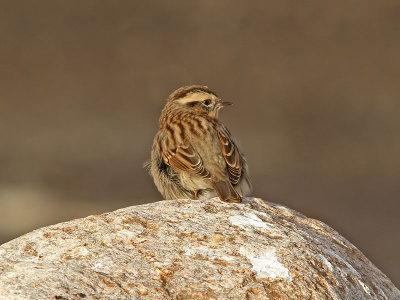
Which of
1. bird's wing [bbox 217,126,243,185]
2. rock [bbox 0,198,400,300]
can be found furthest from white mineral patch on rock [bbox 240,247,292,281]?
bird's wing [bbox 217,126,243,185]

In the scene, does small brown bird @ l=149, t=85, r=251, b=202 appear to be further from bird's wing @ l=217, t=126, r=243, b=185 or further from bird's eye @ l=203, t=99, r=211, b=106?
bird's eye @ l=203, t=99, r=211, b=106

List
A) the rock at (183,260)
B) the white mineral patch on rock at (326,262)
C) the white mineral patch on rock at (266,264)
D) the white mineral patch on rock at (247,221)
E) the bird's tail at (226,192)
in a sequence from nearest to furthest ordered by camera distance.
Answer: the rock at (183,260)
the white mineral patch on rock at (266,264)
the white mineral patch on rock at (326,262)
the white mineral patch on rock at (247,221)
the bird's tail at (226,192)

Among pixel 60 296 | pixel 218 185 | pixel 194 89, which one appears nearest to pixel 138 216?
pixel 60 296

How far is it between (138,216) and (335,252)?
4.12ft

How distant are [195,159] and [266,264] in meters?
2.78

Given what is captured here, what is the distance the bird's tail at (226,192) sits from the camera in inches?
235

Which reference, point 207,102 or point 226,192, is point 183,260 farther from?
point 207,102

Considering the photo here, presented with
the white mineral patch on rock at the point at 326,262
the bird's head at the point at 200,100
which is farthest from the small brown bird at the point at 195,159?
the white mineral patch on rock at the point at 326,262

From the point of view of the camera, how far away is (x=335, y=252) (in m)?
5.08

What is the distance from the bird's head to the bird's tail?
4.82ft

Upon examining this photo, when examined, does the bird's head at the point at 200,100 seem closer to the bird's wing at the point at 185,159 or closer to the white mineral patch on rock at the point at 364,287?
the bird's wing at the point at 185,159

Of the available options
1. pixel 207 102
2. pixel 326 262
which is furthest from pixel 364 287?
pixel 207 102

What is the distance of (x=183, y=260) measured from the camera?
437 centimetres

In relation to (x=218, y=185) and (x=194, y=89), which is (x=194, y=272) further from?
(x=194, y=89)
